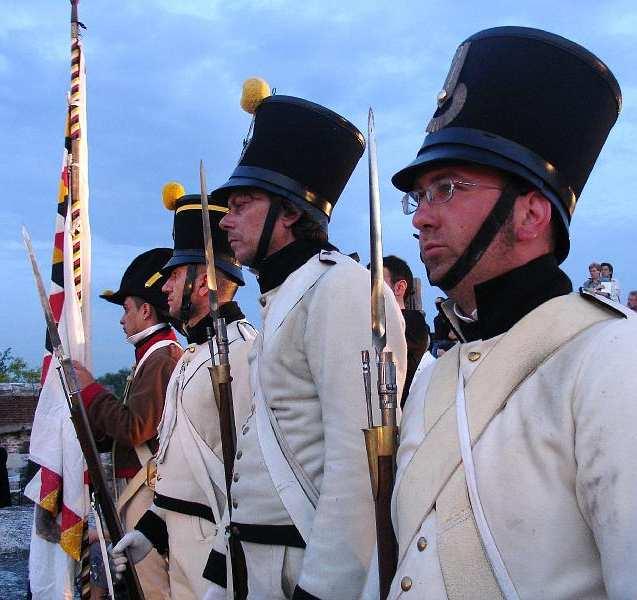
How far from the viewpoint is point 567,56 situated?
6.50 ft

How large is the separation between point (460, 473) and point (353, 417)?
776 mm

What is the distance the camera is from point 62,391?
5180 mm

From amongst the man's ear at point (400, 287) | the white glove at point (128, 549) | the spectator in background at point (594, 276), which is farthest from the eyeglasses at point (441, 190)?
the spectator in background at point (594, 276)

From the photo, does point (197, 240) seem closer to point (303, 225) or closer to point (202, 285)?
point (202, 285)

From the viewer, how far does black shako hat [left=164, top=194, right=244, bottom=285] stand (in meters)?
4.55

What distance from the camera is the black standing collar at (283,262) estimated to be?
3074 mm

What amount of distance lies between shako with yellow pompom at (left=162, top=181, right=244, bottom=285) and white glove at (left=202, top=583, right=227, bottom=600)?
1.89m

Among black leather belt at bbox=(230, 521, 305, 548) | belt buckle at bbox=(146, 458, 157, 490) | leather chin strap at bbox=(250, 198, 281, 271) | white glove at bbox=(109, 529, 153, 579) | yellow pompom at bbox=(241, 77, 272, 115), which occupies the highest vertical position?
yellow pompom at bbox=(241, 77, 272, 115)

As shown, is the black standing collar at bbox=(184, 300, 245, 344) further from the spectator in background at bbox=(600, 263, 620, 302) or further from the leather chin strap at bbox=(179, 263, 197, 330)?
the spectator in background at bbox=(600, 263, 620, 302)

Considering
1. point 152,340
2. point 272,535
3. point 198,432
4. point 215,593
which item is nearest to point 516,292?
point 272,535

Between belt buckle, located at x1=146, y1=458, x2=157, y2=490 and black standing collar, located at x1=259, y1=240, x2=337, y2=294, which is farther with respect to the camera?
belt buckle, located at x1=146, y1=458, x2=157, y2=490

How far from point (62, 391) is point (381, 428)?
3729 millimetres

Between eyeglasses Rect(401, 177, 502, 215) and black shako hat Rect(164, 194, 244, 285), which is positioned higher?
black shako hat Rect(164, 194, 244, 285)

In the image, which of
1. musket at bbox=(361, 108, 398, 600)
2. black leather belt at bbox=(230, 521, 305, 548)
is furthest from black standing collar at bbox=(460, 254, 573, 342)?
black leather belt at bbox=(230, 521, 305, 548)
